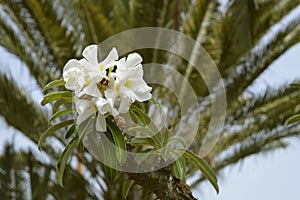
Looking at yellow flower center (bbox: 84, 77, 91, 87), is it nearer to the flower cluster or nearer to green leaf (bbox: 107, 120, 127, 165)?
the flower cluster

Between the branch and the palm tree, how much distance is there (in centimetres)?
490

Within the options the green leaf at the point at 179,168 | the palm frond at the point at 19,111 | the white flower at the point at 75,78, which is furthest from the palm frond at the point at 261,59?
the white flower at the point at 75,78

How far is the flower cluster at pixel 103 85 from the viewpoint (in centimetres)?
187

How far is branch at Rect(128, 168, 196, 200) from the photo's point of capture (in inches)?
70.9

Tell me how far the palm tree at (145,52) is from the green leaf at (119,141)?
4.79 metres

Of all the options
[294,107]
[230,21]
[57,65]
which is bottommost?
[294,107]

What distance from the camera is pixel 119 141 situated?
6.12 ft

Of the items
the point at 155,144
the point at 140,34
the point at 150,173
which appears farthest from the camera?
the point at 140,34

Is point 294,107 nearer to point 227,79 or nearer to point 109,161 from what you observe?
point 227,79

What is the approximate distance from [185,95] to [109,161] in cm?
470

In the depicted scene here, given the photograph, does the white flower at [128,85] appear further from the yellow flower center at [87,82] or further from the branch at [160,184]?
the branch at [160,184]

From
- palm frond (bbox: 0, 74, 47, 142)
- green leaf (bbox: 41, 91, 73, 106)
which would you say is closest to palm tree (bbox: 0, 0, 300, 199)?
palm frond (bbox: 0, 74, 47, 142)

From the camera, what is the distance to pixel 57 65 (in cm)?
707

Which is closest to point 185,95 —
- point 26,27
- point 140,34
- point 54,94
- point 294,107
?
point 140,34
